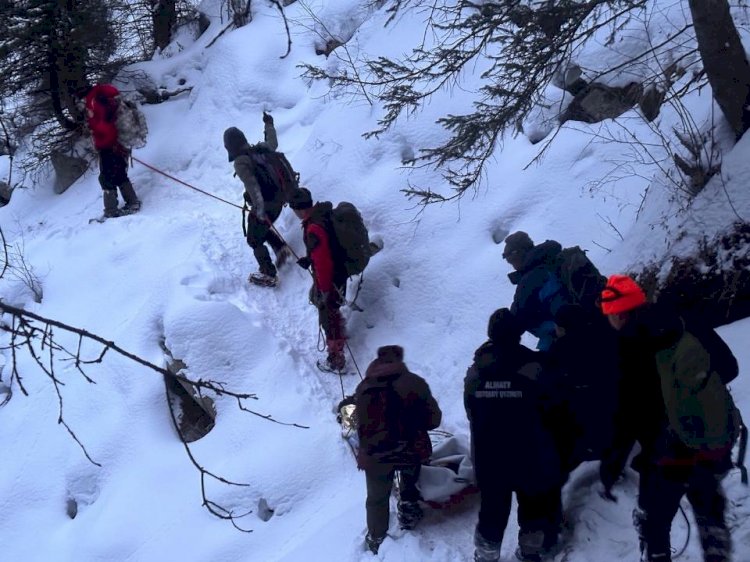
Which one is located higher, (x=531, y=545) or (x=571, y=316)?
(x=571, y=316)

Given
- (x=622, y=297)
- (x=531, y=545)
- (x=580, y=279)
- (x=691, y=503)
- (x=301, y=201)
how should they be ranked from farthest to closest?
(x=301, y=201), (x=580, y=279), (x=531, y=545), (x=691, y=503), (x=622, y=297)

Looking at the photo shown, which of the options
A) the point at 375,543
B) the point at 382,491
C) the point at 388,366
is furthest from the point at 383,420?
the point at 375,543

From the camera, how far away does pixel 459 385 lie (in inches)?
242

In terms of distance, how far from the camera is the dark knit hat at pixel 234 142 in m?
7.22

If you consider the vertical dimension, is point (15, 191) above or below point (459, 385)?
below

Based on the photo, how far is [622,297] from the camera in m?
3.36

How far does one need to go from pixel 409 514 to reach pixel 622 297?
2352 mm

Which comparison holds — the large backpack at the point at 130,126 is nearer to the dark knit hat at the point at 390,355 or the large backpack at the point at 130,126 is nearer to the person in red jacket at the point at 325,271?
the person in red jacket at the point at 325,271

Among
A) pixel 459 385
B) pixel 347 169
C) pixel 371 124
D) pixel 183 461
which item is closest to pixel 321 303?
pixel 459 385

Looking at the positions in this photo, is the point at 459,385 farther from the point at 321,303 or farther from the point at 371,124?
the point at 371,124

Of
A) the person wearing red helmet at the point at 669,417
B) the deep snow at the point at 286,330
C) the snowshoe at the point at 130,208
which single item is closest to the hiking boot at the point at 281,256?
the deep snow at the point at 286,330

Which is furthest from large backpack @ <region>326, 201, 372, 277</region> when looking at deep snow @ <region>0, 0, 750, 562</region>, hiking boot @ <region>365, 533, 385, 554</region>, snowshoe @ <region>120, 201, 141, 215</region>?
snowshoe @ <region>120, 201, 141, 215</region>

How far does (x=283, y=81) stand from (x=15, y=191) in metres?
5.41

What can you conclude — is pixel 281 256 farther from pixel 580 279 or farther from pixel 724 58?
pixel 724 58
